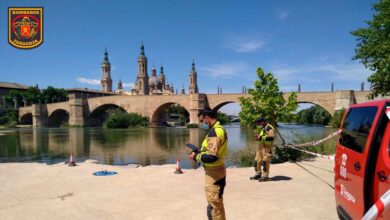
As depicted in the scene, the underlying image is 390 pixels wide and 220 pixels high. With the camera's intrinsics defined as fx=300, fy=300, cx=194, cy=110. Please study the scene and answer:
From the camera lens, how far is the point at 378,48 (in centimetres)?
1208

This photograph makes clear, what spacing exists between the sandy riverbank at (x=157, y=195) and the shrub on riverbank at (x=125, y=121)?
4647 centimetres

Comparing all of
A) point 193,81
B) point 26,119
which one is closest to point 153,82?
point 193,81

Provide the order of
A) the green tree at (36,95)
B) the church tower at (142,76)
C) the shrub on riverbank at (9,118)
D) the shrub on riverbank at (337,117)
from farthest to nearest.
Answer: the church tower at (142,76) → the green tree at (36,95) → the shrub on riverbank at (9,118) → the shrub on riverbank at (337,117)

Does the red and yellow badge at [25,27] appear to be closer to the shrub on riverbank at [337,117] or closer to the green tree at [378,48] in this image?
the green tree at [378,48]

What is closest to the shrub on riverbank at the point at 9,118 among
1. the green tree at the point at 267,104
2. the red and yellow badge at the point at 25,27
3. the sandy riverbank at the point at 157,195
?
the red and yellow badge at the point at 25,27

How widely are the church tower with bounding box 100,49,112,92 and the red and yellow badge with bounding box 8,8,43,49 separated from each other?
322 feet

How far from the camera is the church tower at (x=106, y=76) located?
11206 cm

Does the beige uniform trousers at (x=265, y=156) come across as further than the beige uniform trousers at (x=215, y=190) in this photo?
Yes

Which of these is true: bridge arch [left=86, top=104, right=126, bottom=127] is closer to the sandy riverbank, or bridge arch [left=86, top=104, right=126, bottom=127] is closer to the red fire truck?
the sandy riverbank

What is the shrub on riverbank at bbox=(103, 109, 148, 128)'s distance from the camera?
54763 mm

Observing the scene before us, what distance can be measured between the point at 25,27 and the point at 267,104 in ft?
46.9

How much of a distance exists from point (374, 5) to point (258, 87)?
837 centimetres

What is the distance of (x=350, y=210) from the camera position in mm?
3271

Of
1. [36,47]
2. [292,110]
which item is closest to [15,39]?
[36,47]
